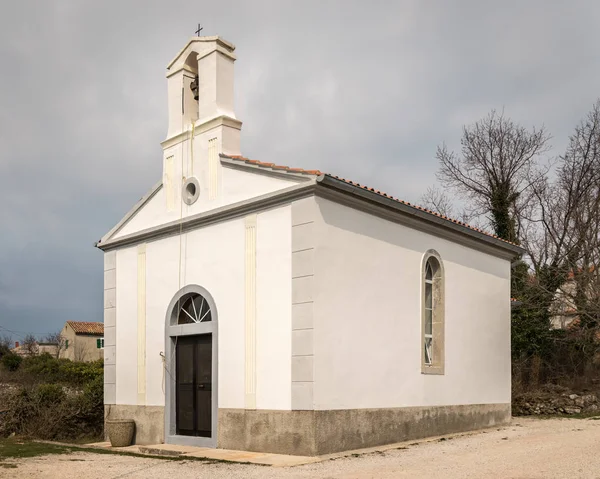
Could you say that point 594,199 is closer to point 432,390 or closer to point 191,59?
point 432,390

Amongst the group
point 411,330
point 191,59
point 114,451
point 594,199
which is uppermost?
point 191,59

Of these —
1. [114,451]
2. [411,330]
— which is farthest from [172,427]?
[411,330]

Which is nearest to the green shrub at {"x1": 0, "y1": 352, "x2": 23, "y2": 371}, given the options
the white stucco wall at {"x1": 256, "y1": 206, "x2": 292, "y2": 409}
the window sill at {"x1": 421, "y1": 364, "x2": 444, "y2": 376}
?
the white stucco wall at {"x1": 256, "y1": 206, "x2": 292, "y2": 409}

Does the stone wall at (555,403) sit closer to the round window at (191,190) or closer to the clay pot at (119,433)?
the clay pot at (119,433)

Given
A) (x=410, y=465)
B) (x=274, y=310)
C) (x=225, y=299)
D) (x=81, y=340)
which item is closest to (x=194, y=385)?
(x=225, y=299)

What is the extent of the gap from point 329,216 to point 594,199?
58.5 ft

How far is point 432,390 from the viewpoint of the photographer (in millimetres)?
14672

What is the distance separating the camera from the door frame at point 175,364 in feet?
44.3

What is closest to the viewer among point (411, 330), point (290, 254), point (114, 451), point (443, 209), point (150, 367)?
point (290, 254)

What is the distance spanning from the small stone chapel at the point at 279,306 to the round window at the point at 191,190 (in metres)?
0.04

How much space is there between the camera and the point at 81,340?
51.6 m

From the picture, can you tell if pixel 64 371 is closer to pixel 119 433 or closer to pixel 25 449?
pixel 119 433

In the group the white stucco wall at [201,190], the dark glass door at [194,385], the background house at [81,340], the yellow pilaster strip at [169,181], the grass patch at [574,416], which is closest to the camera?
the white stucco wall at [201,190]

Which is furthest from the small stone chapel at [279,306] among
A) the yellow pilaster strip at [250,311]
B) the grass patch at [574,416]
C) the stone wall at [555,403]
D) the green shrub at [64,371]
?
the green shrub at [64,371]
